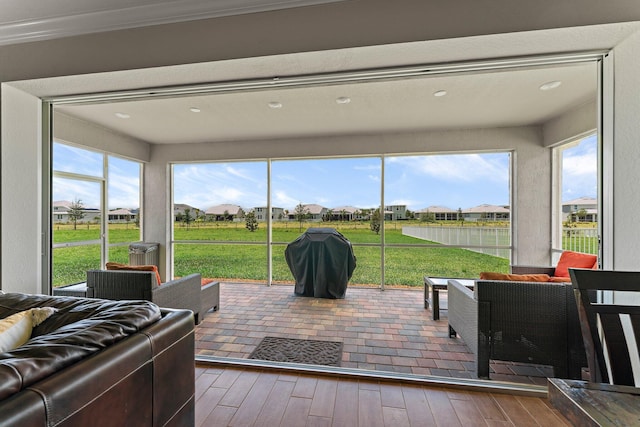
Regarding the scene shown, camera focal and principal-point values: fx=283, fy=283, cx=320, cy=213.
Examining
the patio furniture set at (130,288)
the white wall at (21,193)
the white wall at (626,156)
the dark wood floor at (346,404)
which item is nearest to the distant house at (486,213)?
the white wall at (626,156)

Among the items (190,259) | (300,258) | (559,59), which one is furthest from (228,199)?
(559,59)

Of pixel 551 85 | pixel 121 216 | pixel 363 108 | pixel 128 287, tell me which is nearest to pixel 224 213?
pixel 121 216

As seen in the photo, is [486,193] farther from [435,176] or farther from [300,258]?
[300,258]

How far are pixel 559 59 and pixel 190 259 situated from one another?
18.5ft

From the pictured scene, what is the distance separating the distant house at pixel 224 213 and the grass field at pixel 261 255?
12 centimetres

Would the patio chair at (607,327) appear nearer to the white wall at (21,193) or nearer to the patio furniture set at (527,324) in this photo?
the patio furniture set at (527,324)

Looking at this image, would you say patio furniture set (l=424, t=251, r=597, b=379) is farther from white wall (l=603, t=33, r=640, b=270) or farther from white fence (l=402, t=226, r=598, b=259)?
white fence (l=402, t=226, r=598, b=259)

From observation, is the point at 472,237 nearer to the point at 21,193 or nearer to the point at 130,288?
the point at 130,288

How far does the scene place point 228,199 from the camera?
523cm

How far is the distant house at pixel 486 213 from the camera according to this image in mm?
4457

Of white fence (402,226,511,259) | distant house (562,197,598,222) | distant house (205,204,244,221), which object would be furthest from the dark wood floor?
distant house (205,204,244,221)

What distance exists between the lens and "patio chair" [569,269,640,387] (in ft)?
3.35

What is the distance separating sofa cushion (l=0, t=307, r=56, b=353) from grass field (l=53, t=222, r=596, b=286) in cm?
363

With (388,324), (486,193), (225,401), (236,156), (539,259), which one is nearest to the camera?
(225,401)
